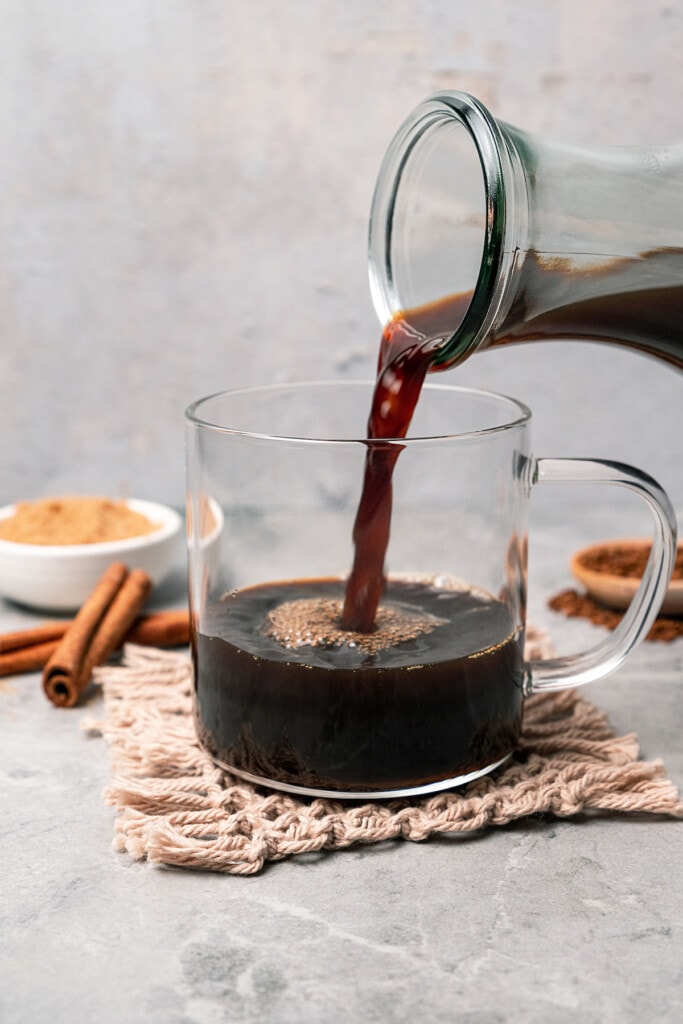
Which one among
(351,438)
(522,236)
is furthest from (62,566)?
(522,236)

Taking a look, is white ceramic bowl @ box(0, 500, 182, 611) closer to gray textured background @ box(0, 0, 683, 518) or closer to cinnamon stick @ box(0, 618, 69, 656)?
cinnamon stick @ box(0, 618, 69, 656)

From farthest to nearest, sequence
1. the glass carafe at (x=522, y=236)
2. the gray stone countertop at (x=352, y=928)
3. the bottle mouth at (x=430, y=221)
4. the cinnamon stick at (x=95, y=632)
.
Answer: the cinnamon stick at (x=95, y=632), the bottle mouth at (x=430, y=221), the glass carafe at (x=522, y=236), the gray stone countertop at (x=352, y=928)

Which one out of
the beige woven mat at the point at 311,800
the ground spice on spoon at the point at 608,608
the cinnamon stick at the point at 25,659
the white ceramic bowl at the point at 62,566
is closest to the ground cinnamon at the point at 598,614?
the ground spice on spoon at the point at 608,608

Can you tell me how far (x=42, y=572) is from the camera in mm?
1333

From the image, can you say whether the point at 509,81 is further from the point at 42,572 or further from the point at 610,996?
the point at 610,996

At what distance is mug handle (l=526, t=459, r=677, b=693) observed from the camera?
88cm

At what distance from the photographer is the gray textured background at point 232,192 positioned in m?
1.93

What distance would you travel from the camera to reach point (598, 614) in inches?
53.6

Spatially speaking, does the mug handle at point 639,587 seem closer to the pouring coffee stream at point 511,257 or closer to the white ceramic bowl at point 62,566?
the pouring coffee stream at point 511,257

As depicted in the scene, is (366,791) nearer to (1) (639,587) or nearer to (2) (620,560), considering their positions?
(1) (639,587)

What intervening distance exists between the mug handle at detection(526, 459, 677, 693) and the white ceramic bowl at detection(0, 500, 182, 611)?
0.60 metres

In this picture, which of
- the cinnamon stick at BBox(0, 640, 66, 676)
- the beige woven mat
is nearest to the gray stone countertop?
the beige woven mat

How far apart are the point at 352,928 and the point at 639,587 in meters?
0.36

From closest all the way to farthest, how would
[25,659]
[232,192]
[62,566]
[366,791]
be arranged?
[366,791] → [25,659] → [62,566] → [232,192]
